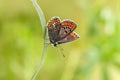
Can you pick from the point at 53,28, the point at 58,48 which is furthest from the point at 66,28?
the point at 58,48

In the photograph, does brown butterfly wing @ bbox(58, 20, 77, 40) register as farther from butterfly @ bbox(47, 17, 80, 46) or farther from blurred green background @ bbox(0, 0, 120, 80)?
blurred green background @ bbox(0, 0, 120, 80)

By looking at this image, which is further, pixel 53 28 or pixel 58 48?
pixel 58 48

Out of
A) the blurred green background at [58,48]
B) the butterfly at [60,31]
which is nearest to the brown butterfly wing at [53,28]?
the butterfly at [60,31]

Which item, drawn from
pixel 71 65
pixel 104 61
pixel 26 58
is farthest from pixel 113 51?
pixel 26 58

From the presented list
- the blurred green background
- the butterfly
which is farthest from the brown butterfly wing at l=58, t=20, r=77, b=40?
the blurred green background

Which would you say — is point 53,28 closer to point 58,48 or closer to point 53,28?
point 53,28
